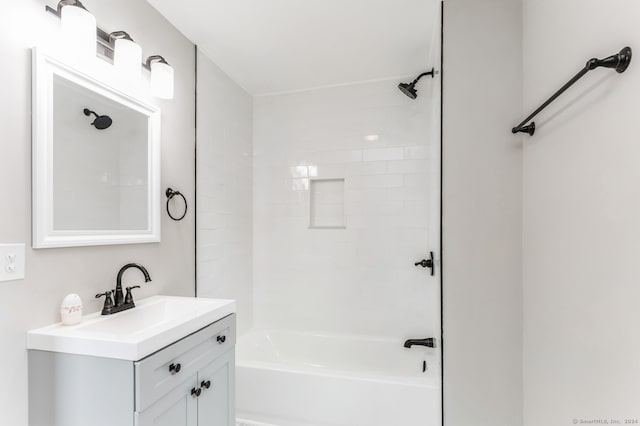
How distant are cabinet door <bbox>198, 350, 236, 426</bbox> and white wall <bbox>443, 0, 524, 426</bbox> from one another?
109cm

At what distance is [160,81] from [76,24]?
46cm

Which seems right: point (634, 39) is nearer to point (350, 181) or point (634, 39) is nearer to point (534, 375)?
point (534, 375)

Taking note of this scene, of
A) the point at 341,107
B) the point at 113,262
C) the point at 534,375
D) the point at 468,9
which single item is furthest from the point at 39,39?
Result: the point at 534,375

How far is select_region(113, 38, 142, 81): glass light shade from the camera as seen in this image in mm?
1486

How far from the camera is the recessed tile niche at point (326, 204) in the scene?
9.54ft

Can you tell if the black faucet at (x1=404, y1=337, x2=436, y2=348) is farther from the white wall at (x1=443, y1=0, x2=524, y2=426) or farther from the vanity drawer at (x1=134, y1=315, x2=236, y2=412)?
the vanity drawer at (x1=134, y1=315, x2=236, y2=412)

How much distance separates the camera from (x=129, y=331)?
1.30 meters

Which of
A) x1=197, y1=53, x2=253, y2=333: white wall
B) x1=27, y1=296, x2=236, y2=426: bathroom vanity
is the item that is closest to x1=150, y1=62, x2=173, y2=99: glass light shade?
x1=197, y1=53, x2=253, y2=333: white wall

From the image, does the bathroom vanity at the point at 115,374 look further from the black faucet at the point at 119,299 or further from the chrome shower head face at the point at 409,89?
the chrome shower head face at the point at 409,89

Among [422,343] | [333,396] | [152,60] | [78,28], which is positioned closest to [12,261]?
[78,28]

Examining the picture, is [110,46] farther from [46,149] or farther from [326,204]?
[326,204]

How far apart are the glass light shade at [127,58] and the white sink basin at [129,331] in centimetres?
113

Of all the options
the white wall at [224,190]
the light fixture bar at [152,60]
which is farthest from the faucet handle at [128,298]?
the light fixture bar at [152,60]

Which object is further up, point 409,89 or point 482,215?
point 409,89
